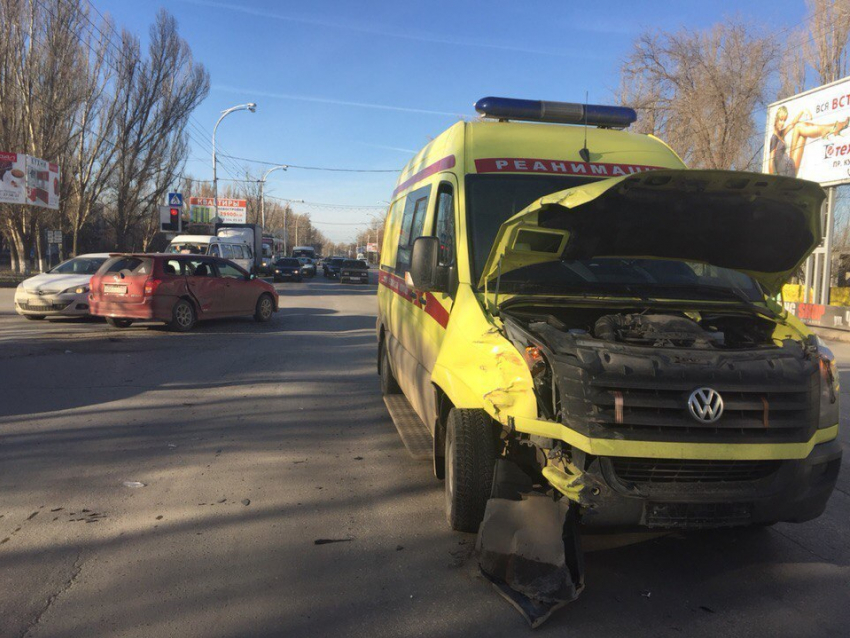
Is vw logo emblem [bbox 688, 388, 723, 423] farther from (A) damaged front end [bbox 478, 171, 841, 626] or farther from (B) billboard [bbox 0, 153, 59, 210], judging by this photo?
(B) billboard [bbox 0, 153, 59, 210]

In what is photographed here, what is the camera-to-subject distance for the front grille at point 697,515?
121 inches

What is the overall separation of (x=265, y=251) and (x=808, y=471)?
43.6m

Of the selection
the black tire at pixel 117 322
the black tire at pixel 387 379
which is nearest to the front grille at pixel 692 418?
the black tire at pixel 387 379

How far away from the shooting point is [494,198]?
15.1 ft

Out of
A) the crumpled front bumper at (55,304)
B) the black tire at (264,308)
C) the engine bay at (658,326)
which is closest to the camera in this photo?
the engine bay at (658,326)

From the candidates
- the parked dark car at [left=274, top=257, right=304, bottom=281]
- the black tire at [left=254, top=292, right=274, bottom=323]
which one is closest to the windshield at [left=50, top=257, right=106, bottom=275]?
the black tire at [left=254, top=292, right=274, bottom=323]

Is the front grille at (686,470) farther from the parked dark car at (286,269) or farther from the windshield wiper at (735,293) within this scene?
the parked dark car at (286,269)

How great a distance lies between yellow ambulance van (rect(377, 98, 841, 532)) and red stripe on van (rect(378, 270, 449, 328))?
0.03 m

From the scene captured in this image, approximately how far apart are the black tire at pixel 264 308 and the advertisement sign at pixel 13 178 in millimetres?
18157

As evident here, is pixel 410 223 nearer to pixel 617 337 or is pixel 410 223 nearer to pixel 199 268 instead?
pixel 617 337

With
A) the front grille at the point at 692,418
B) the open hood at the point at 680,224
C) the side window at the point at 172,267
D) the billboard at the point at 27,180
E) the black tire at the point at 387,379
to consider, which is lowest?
the black tire at the point at 387,379

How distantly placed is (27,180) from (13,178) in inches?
22.6

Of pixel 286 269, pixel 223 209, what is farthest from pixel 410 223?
pixel 223 209

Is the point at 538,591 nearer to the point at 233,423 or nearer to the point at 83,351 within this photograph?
the point at 233,423
